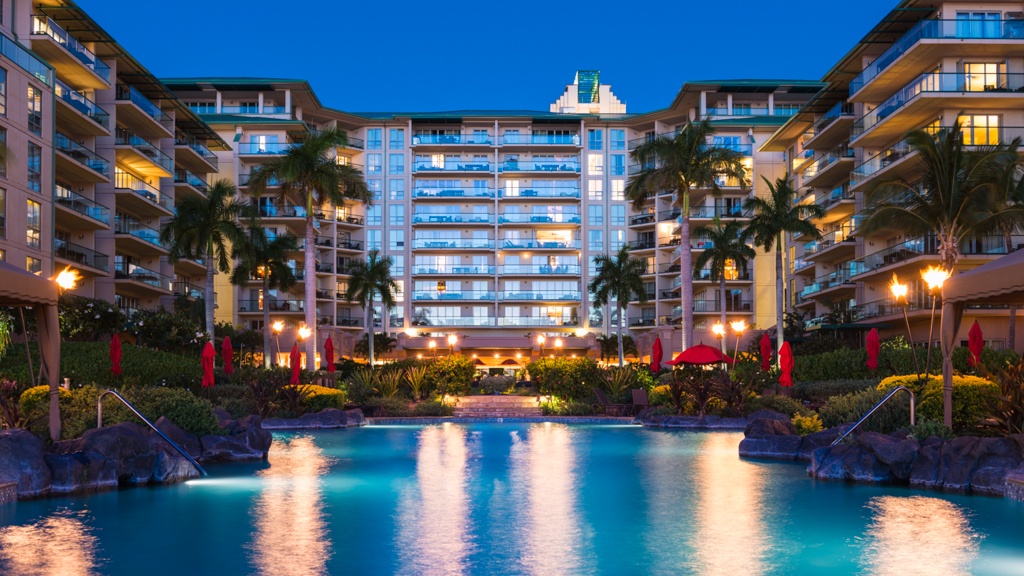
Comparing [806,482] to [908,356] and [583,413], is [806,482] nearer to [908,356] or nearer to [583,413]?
[583,413]

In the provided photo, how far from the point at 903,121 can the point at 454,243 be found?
47.7 meters

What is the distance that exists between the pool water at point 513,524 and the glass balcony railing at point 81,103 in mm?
35451

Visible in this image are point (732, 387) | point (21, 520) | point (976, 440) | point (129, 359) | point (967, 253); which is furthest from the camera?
point (967, 253)

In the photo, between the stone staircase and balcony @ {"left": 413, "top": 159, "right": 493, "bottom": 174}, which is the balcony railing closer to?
the stone staircase

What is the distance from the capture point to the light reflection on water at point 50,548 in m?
10.1

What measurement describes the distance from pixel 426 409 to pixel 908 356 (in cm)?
1905

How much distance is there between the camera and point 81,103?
50562 mm

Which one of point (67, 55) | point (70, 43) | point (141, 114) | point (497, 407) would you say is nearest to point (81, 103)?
point (67, 55)

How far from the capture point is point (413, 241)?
90375mm

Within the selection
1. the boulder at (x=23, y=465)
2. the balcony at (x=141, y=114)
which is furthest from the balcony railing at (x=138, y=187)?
the boulder at (x=23, y=465)

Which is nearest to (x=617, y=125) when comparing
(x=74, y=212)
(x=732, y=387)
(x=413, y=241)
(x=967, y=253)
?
(x=413, y=241)

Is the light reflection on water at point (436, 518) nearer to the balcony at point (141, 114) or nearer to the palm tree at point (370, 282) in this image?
the balcony at point (141, 114)

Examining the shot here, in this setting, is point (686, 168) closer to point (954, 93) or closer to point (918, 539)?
point (954, 93)

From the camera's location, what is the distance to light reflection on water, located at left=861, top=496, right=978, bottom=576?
1041 cm
